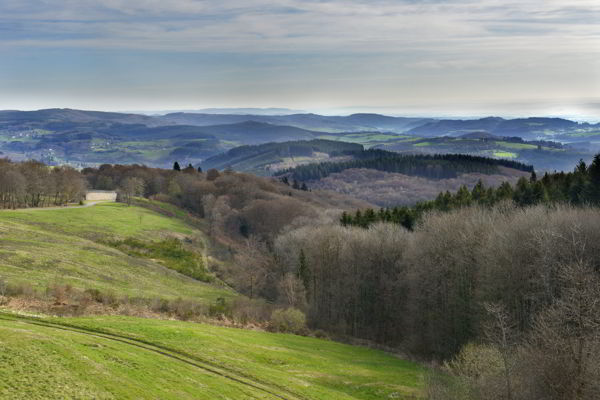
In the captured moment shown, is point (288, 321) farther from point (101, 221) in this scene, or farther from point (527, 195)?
point (101, 221)

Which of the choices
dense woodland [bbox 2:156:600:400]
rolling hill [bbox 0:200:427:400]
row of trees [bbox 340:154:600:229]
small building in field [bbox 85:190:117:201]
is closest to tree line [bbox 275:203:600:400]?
dense woodland [bbox 2:156:600:400]

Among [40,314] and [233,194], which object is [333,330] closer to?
[40,314]

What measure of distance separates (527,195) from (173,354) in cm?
5938

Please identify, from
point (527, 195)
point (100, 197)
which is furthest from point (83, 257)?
point (100, 197)

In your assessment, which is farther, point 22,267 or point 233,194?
point 233,194

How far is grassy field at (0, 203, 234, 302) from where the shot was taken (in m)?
49.0

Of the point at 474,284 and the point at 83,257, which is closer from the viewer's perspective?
the point at 474,284

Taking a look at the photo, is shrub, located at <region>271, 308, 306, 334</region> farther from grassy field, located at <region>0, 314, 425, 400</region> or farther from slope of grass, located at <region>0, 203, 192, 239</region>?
slope of grass, located at <region>0, 203, 192, 239</region>

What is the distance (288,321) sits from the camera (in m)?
53.2

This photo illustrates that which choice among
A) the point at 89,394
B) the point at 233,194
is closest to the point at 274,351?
the point at 89,394

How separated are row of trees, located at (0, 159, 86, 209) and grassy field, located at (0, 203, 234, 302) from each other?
9391 millimetres

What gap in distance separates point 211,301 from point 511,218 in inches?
1490

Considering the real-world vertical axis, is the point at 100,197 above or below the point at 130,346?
below

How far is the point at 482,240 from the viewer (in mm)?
50812
